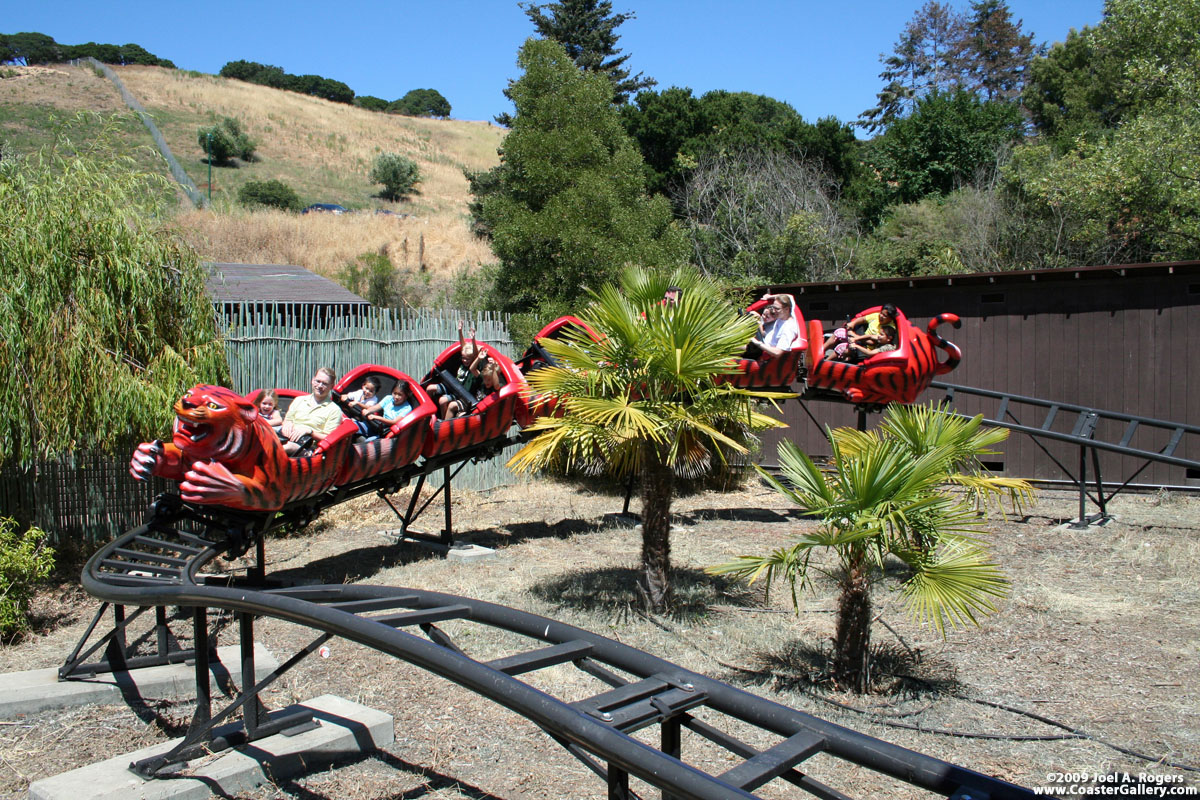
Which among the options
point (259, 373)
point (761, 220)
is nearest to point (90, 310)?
point (259, 373)

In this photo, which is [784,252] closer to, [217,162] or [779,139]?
[779,139]

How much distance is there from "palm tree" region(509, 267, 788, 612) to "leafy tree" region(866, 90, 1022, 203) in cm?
2137

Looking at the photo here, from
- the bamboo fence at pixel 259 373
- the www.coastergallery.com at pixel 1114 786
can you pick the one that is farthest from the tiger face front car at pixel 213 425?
the www.coastergallery.com at pixel 1114 786

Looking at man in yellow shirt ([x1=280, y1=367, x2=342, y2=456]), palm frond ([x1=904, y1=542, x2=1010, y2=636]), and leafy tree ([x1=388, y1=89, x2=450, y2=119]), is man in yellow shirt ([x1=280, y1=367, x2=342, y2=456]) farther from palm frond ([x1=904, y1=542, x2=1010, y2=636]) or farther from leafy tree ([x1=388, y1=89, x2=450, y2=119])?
leafy tree ([x1=388, y1=89, x2=450, y2=119])

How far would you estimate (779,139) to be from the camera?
25.7m

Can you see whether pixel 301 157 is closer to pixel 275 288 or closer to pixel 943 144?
pixel 943 144

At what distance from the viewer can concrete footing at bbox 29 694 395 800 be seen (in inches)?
145

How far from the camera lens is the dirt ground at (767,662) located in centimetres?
423

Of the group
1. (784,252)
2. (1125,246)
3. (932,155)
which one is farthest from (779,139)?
(1125,246)

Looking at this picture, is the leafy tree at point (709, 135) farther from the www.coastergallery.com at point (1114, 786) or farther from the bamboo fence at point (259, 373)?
the www.coastergallery.com at point (1114, 786)

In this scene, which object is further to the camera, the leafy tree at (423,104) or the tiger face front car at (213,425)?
the leafy tree at (423,104)

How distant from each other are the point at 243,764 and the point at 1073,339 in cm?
1162

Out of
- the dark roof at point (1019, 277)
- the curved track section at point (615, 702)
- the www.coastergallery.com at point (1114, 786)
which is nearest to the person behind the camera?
the curved track section at point (615, 702)

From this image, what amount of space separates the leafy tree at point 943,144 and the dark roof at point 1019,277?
44.8 feet
